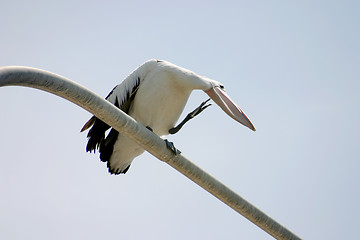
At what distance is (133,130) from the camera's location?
4133 mm

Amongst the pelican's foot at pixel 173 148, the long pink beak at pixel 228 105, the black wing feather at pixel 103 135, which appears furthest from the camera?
the black wing feather at pixel 103 135

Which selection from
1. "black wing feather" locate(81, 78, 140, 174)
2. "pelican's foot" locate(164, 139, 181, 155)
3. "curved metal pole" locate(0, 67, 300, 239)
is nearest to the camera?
"curved metal pole" locate(0, 67, 300, 239)

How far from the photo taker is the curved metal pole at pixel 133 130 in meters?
3.24

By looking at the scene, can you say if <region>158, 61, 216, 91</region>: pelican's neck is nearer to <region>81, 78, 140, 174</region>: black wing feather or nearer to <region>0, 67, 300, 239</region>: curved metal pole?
<region>81, 78, 140, 174</region>: black wing feather

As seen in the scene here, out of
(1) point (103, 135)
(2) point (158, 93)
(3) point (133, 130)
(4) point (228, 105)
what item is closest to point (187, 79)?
(2) point (158, 93)

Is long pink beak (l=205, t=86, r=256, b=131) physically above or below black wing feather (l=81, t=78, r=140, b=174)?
above

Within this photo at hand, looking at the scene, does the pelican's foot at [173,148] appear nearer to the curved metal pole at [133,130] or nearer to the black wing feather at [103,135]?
the curved metal pole at [133,130]

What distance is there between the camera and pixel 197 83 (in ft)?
19.5

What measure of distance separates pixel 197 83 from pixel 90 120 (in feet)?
4.08

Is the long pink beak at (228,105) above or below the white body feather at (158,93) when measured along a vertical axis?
above

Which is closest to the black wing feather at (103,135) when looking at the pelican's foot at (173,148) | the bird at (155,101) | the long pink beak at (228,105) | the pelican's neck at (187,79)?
the bird at (155,101)

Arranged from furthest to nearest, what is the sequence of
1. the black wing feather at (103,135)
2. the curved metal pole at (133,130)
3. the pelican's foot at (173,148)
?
the black wing feather at (103,135) < the pelican's foot at (173,148) < the curved metal pole at (133,130)

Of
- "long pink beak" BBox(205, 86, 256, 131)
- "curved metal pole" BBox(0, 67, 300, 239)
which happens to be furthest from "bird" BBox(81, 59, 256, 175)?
"curved metal pole" BBox(0, 67, 300, 239)

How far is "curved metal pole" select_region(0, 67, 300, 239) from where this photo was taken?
3.24 metres
